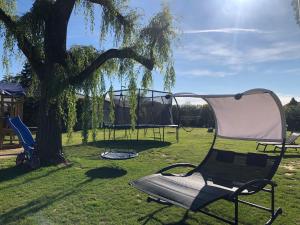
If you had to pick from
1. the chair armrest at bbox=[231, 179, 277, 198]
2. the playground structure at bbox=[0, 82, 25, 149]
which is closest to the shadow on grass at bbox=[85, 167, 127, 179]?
the chair armrest at bbox=[231, 179, 277, 198]

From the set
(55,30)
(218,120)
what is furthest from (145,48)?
(218,120)

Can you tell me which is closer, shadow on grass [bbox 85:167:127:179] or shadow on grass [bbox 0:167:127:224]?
shadow on grass [bbox 0:167:127:224]

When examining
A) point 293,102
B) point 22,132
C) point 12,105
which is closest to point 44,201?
point 22,132

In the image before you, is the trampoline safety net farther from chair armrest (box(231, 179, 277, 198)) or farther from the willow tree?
chair armrest (box(231, 179, 277, 198))

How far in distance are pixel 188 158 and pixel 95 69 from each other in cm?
390

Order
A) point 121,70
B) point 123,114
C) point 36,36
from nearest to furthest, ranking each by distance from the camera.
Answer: point 36,36
point 121,70
point 123,114

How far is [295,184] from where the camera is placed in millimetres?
7141

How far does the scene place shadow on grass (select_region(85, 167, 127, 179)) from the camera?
7910mm

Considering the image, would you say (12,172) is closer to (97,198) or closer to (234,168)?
(97,198)

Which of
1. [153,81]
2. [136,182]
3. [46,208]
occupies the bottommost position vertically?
[46,208]

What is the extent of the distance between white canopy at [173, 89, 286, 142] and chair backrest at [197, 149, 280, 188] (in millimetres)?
377

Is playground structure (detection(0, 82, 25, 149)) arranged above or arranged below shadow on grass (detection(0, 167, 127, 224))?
above

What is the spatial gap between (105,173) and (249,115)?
12.9 feet

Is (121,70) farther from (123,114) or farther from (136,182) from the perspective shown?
(123,114)
